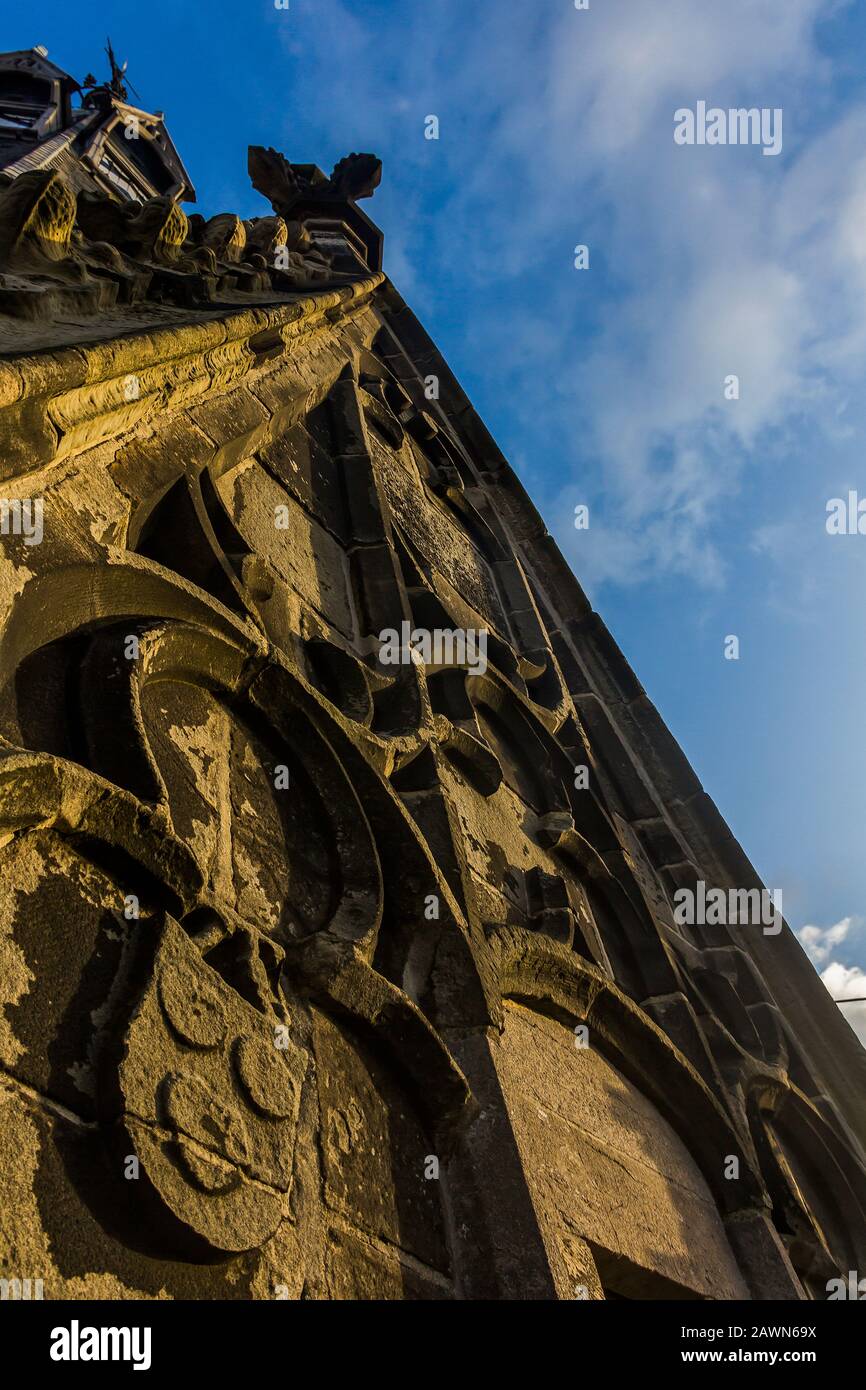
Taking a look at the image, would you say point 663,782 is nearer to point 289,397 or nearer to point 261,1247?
point 289,397

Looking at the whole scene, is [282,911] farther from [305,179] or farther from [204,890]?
[305,179]

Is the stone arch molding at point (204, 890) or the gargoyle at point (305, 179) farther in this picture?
the gargoyle at point (305, 179)

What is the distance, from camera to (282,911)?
2.56m

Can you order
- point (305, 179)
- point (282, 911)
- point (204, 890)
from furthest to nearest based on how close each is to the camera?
1. point (305, 179)
2. point (282, 911)
3. point (204, 890)

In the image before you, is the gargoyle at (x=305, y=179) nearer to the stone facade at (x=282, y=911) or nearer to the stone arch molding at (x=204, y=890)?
the stone facade at (x=282, y=911)

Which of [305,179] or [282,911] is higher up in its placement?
[305,179]

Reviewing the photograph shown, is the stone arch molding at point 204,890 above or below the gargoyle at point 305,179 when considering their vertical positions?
below

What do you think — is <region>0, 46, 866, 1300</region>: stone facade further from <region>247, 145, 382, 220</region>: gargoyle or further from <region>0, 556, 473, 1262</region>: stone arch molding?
<region>247, 145, 382, 220</region>: gargoyle

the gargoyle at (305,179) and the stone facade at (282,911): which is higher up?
the gargoyle at (305,179)

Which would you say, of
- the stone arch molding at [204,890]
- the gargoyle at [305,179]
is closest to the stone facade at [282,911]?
the stone arch molding at [204,890]

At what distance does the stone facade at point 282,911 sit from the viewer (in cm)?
168

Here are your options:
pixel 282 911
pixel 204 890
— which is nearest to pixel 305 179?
pixel 282 911

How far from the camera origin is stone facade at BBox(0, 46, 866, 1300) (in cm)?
168

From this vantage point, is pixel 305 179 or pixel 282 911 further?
pixel 305 179
